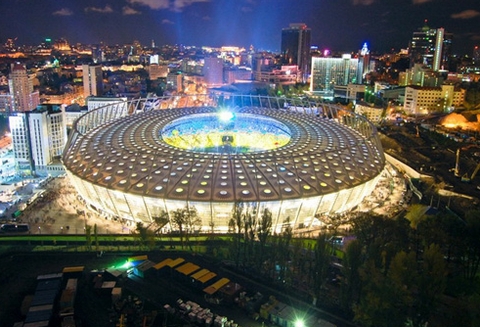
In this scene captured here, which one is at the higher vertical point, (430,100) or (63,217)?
(430,100)

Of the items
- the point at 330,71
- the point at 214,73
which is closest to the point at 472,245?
the point at 330,71

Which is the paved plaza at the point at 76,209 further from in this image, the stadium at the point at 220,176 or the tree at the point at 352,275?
the tree at the point at 352,275

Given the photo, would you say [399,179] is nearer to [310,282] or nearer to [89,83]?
[310,282]

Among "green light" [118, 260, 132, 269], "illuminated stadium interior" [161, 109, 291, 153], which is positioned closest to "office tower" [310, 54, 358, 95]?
"illuminated stadium interior" [161, 109, 291, 153]

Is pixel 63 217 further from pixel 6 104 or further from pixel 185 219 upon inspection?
pixel 6 104

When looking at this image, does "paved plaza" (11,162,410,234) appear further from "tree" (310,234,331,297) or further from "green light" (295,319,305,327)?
"green light" (295,319,305,327)

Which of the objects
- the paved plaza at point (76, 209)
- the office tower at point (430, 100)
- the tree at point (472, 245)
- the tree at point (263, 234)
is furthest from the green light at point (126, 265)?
the office tower at point (430, 100)
